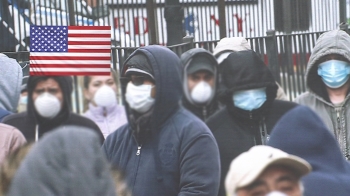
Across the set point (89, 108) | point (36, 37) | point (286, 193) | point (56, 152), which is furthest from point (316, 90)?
point (56, 152)

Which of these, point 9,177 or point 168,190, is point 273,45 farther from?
point 9,177

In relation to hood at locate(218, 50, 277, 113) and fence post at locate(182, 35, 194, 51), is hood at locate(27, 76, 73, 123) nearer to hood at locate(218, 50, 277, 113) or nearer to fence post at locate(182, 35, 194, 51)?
hood at locate(218, 50, 277, 113)

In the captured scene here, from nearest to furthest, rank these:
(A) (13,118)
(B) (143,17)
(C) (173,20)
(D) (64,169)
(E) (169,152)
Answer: (D) (64,169), (E) (169,152), (A) (13,118), (C) (173,20), (B) (143,17)

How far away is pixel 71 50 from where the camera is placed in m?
6.42

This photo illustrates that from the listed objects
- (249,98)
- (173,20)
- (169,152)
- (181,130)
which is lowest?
(169,152)

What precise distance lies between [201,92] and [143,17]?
198 centimetres

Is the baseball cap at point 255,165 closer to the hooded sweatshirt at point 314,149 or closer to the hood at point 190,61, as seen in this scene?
the hooded sweatshirt at point 314,149

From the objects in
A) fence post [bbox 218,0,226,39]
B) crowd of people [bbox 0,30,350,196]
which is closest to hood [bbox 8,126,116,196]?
crowd of people [bbox 0,30,350,196]

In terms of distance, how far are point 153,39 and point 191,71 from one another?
190 centimetres

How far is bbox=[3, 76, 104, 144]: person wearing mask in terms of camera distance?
5.34 meters

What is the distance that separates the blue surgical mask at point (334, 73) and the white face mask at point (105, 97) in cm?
137

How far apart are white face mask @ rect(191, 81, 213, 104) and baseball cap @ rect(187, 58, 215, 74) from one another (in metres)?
0.09

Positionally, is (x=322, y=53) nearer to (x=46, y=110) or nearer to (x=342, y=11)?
(x=46, y=110)

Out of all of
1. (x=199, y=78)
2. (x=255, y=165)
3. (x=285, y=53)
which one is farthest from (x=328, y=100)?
(x=255, y=165)
